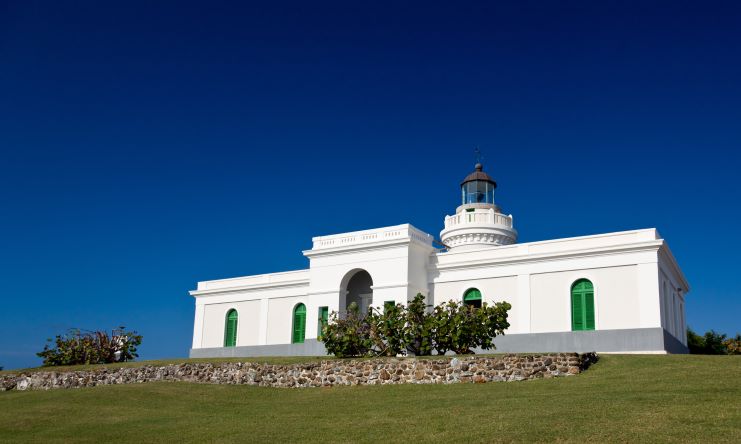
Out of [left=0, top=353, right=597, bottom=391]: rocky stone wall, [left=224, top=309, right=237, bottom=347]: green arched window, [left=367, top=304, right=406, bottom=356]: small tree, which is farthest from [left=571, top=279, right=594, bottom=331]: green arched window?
[left=224, top=309, right=237, bottom=347]: green arched window

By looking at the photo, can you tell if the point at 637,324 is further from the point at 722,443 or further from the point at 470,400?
the point at 722,443

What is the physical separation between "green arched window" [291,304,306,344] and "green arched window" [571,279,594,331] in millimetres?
12645

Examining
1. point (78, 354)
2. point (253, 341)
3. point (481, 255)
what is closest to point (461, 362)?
point (481, 255)

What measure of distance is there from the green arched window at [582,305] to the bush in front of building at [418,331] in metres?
4.01

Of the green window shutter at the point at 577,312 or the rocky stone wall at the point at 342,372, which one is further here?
the green window shutter at the point at 577,312

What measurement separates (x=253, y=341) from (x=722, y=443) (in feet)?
85.7

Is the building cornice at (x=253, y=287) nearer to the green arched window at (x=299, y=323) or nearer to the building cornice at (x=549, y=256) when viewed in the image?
the green arched window at (x=299, y=323)

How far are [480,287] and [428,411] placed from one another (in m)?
13.8

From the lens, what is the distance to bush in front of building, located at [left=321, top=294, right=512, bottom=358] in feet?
74.8

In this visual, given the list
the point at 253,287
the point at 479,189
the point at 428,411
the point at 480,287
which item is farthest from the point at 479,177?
the point at 428,411

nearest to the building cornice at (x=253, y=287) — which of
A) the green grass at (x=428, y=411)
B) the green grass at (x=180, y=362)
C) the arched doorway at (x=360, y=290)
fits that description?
the arched doorway at (x=360, y=290)

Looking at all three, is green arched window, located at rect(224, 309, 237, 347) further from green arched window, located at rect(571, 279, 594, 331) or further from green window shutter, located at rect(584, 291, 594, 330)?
green window shutter, located at rect(584, 291, 594, 330)

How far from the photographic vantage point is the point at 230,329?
116 ft

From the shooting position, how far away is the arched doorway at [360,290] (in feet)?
102
